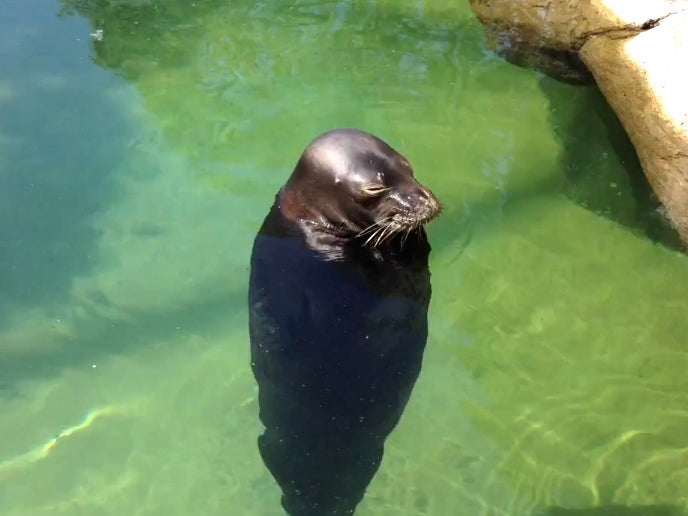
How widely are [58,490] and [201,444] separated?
85cm

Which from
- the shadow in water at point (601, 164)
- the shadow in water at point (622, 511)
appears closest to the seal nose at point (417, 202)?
the shadow in water at point (622, 511)

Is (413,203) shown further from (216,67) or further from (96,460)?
(216,67)

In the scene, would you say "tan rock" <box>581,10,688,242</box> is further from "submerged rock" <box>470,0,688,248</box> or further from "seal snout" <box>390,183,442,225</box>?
"seal snout" <box>390,183,442,225</box>

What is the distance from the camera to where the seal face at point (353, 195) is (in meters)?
4.02

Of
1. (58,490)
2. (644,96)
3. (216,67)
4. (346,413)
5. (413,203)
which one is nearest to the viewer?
(413,203)

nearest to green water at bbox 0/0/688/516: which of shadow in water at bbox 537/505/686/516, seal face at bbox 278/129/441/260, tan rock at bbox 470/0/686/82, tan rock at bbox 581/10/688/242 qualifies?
shadow in water at bbox 537/505/686/516

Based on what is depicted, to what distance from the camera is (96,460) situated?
17.2 ft

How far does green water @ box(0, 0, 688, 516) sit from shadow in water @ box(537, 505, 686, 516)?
0.01 m

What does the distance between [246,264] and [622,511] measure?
2923mm

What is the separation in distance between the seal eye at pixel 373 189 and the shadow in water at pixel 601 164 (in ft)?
11.0

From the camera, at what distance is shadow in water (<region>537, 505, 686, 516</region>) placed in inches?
198

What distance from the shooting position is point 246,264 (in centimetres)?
622

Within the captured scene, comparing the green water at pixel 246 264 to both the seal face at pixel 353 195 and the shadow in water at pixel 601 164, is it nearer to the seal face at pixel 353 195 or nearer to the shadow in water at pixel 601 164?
the shadow in water at pixel 601 164

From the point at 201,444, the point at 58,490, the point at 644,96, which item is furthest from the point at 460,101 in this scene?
the point at 58,490
